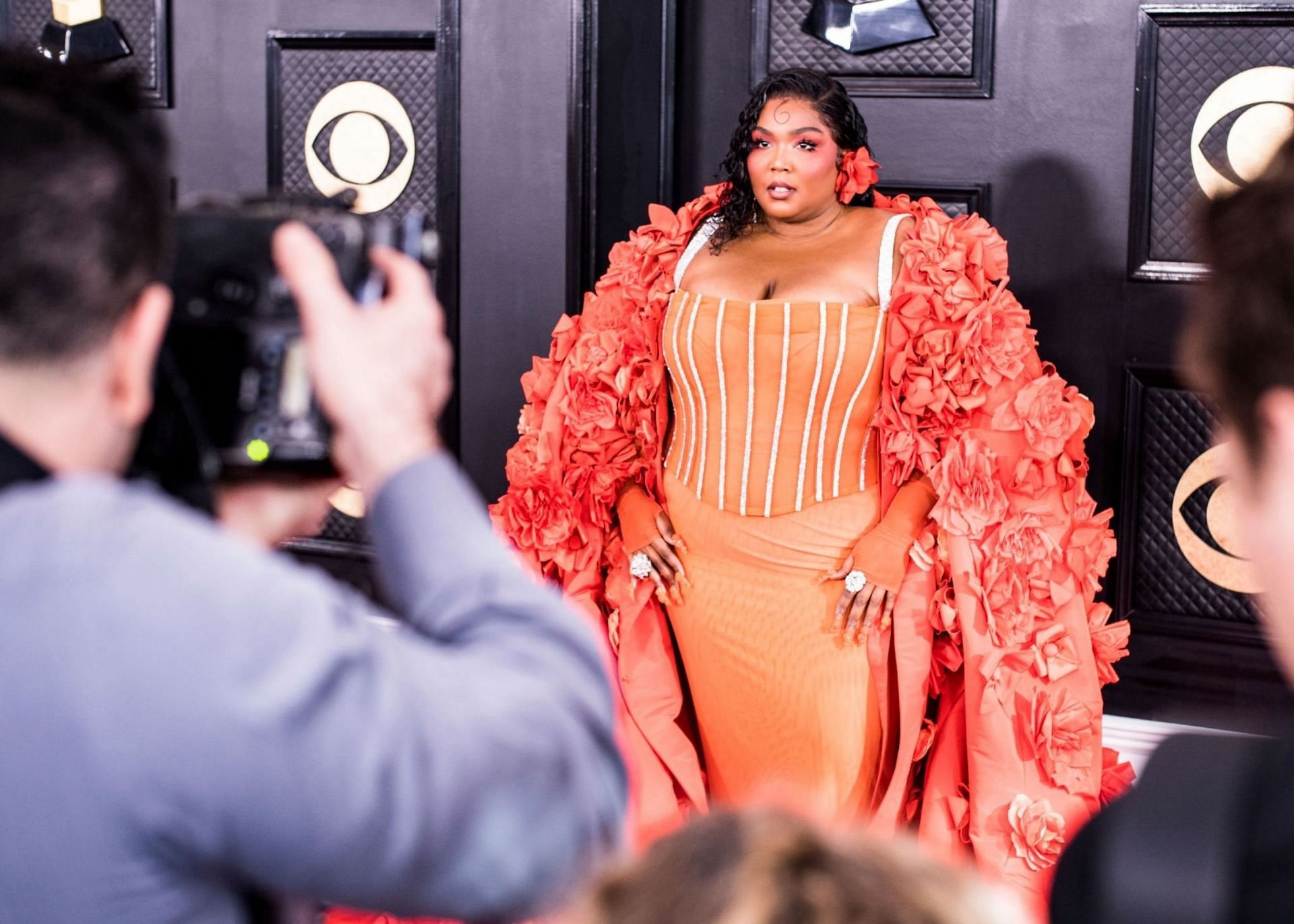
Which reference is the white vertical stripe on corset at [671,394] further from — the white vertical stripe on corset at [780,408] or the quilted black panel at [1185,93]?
the quilted black panel at [1185,93]

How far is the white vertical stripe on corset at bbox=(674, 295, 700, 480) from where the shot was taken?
7.33ft

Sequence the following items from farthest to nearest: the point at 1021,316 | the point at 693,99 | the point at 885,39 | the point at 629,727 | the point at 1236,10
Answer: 1. the point at 693,99
2. the point at 885,39
3. the point at 1236,10
4. the point at 629,727
5. the point at 1021,316

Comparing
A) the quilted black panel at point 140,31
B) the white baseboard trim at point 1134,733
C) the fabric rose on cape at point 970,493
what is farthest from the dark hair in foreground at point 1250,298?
the quilted black panel at point 140,31

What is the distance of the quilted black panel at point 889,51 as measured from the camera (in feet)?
8.93

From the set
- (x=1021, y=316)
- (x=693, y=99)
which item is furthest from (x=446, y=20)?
(x=1021, y=316)

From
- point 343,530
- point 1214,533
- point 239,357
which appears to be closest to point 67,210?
point 239,357

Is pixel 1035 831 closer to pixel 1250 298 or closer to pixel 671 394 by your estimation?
pixel 671 394

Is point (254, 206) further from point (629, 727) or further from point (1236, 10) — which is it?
point (1236, 10)

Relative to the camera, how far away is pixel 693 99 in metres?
2.96

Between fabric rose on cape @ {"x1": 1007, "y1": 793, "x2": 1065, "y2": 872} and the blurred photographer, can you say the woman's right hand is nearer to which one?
fabric rose on cape @ {"x1": 1007, "y1": 793, "x2": 1065, "y2": 872}

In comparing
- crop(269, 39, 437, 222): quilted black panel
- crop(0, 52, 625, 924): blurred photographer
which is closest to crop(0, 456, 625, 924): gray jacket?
crop(0, 52, 625, 924): blurred photographer

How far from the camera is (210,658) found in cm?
54

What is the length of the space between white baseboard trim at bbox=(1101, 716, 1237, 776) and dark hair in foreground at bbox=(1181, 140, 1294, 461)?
2.27 m

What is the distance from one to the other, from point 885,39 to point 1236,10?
64 centimetres
